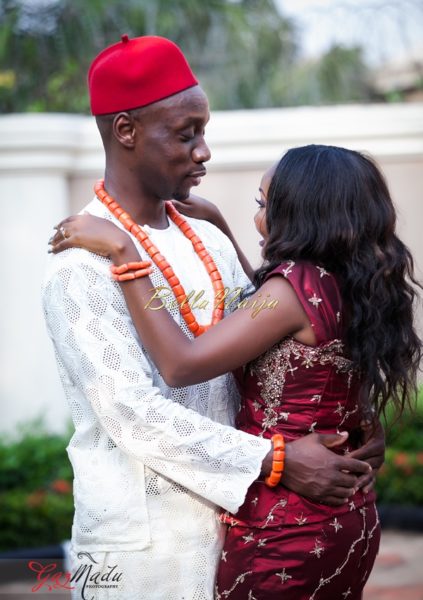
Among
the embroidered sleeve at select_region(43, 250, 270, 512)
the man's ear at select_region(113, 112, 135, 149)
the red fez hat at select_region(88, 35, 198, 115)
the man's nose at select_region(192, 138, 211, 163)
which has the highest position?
the red fez hat at select_region(88, 35, 198, 115)

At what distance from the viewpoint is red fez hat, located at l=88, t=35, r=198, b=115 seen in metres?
2.74

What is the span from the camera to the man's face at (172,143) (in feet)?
9.09

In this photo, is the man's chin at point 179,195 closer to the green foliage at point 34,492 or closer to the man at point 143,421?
the man at point 143,421

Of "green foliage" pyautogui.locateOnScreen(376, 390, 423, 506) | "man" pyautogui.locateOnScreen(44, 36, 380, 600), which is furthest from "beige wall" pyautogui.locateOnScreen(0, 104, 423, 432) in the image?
"man" pyautogui.locateOnScreen(44, 36, 380, 600)

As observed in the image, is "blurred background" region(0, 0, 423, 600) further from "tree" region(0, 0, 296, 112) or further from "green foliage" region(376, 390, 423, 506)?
"tree" region(0, 0, 296, 112)

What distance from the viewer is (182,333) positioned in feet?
8.76

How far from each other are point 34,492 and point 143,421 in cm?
353

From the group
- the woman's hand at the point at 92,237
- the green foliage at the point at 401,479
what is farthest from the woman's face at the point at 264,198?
the green foliage at the point at 401,479

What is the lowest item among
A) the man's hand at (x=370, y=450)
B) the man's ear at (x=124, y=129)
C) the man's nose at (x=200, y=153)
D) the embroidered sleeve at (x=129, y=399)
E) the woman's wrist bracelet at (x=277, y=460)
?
the man's hand at (x=370, y=450)

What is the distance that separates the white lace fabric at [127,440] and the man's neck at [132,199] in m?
0.14

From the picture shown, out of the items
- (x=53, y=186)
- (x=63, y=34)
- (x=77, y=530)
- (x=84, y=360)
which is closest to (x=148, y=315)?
(x=84, y=360)

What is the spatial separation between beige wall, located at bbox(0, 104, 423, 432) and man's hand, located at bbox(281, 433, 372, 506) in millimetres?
3911

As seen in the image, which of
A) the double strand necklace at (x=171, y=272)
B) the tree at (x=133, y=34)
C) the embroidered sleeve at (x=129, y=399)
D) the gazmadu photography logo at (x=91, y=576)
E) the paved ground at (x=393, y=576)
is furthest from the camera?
the tree at (x=133, y=34)

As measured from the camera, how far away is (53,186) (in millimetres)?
6633
